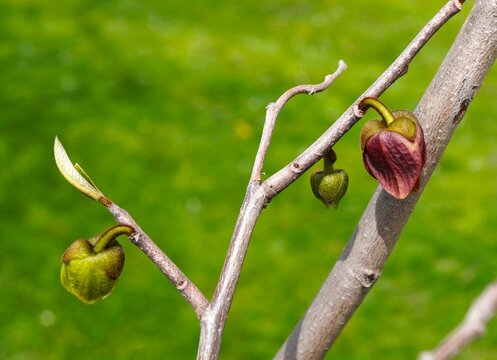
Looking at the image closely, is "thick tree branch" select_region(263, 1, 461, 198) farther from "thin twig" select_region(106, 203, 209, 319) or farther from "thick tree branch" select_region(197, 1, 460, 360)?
"thin twig" select_region(106, 203, 209, 319)

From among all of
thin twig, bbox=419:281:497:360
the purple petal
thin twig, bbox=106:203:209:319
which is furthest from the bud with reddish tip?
thin twig, bbox=419:281:497:360

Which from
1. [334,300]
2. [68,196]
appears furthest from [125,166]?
[334,300]

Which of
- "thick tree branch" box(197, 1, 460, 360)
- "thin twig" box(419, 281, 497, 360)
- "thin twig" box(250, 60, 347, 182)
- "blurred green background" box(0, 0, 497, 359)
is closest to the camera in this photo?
"thick tree branch" box(197, 1, 460, 360)

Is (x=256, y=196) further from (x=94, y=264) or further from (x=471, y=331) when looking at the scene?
(x=471, y=331)

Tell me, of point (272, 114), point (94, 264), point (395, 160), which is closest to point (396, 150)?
point (395, 160)

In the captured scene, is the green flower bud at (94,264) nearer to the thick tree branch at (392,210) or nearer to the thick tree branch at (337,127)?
the thick tree branch at (337,127)

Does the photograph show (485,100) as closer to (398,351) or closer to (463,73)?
(398,351)
